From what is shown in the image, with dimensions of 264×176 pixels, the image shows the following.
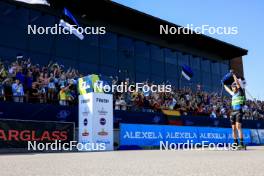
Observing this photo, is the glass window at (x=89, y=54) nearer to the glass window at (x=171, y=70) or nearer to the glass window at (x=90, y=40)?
the glass window at (x=90, y=40)

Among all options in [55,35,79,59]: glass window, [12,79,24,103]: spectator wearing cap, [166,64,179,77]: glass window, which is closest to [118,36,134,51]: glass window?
[55,35,79,59]: glass window

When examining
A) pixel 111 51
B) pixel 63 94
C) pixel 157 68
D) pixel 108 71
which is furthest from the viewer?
pixel 157 68

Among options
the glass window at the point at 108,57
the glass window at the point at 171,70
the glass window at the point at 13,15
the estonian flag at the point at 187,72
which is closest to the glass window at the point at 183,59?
the estonian flag at the point at 187,72

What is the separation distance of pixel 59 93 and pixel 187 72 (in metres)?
17.8

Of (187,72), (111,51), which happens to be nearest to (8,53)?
(111,51)

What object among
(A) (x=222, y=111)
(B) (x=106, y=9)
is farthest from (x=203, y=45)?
(B) (x=106, y=9)

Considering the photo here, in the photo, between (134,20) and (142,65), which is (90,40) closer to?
(134,20)

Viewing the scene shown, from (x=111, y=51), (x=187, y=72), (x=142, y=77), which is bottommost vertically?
(x=142, y=77)

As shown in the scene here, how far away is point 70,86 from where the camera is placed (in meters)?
17.8

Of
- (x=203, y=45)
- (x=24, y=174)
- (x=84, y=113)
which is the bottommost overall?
(x=24, y=174)

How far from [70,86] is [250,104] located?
63.1 feet

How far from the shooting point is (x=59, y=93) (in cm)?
1748

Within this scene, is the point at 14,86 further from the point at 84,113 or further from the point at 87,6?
the point at 87,6

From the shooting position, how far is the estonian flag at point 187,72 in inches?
1302
